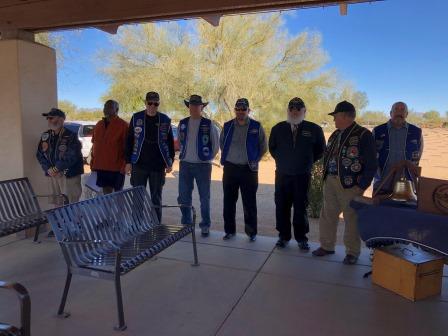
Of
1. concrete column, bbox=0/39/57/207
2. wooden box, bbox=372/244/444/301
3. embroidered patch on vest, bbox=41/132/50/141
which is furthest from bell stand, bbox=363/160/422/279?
concrete column, bbox=0/39/57/207

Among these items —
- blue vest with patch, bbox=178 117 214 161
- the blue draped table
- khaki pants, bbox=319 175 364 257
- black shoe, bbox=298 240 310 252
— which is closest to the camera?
the blue draped table

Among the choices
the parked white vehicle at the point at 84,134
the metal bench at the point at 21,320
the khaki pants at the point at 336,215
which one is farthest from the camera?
the parked white vehicle at the point at 84,134

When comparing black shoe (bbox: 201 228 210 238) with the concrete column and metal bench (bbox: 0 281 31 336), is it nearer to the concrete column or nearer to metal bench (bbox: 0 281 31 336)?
the concrete column

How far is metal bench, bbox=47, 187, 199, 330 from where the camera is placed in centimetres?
308

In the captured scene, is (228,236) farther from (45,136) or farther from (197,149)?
(45,136)

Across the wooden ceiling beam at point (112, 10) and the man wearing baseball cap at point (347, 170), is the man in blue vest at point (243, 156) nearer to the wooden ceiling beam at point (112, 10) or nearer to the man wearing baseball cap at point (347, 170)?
the man wearing baseball cap at point (347, 170)

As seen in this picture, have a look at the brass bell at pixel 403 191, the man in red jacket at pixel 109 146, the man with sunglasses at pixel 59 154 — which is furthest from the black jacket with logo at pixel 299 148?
the man with sunglasses at pixel 59 154

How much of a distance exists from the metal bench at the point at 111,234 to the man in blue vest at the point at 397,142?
93.5 inches

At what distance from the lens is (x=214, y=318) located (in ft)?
10.6

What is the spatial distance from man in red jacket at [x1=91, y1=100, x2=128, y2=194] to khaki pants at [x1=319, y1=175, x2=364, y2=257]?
2.67 metres

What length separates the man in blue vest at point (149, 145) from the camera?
512 cm

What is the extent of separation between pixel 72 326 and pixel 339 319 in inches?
82.8

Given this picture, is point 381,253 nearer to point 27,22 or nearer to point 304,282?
point 304,282

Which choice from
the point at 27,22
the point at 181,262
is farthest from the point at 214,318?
the point at 27,22
